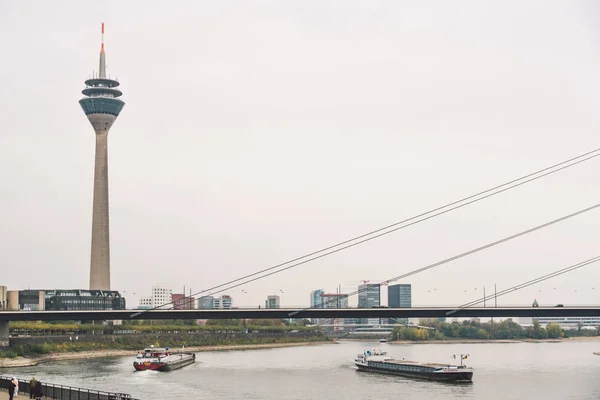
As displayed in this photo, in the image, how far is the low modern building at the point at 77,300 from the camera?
148 meters

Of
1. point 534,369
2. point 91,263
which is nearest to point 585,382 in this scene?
point 534,369

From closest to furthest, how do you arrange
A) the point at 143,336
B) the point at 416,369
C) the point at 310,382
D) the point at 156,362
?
the point at 310,382 → the point at 416,369 → the point at 156,362 → the point at 143,336

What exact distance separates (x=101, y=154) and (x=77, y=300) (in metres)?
32.2

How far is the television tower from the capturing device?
159 m

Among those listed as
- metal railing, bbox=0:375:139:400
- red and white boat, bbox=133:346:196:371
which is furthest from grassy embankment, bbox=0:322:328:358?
metal railing, bbox=0:375:139:400

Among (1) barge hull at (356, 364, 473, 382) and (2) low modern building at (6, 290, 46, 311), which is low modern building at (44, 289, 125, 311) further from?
(1) barge hull at (356, 364, 473, 382)

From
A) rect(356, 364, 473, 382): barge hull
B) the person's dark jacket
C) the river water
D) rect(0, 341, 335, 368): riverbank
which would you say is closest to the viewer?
the person's dark jacket

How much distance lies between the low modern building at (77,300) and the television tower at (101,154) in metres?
4.23

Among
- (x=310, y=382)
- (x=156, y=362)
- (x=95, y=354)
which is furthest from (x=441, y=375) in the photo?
(x=95, y=354)

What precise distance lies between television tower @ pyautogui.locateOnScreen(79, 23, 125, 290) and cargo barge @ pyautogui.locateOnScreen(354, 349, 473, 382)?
8121cm

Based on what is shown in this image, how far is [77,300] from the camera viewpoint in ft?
490

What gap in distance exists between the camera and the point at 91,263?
160 meters

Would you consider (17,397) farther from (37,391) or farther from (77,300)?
(77,300)

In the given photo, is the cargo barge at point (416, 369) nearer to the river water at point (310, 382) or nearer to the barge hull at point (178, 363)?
the river water at point (310, 382)
